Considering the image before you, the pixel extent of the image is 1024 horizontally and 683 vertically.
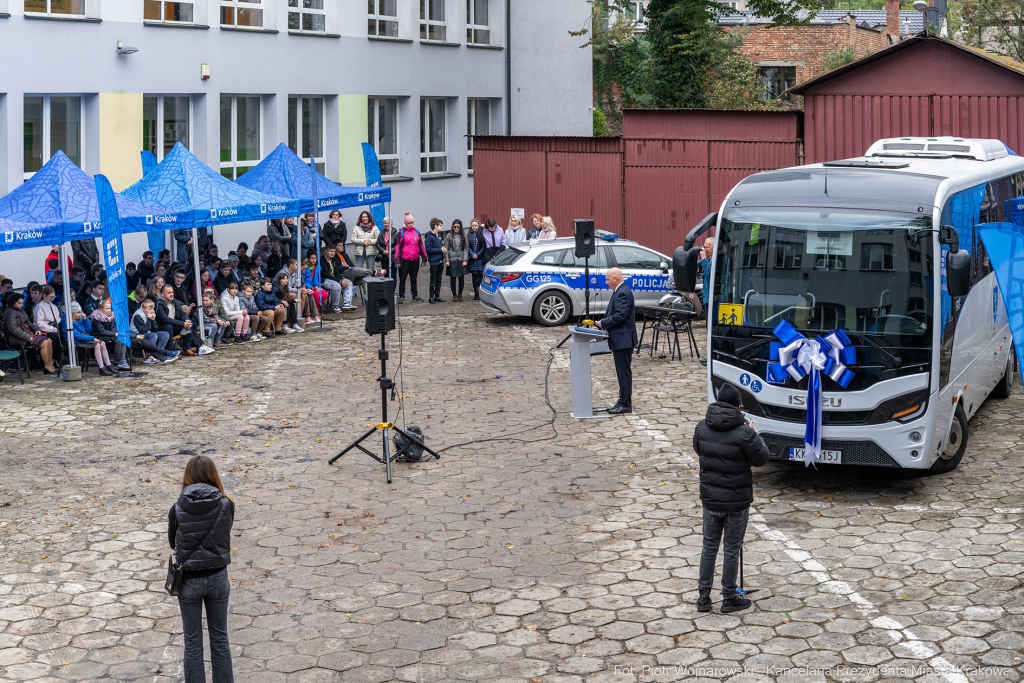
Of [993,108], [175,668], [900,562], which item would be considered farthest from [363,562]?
[993,108]

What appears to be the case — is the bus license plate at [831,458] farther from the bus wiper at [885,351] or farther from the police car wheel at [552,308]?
the police car wheel at [552,308]

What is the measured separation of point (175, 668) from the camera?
26.1 feet

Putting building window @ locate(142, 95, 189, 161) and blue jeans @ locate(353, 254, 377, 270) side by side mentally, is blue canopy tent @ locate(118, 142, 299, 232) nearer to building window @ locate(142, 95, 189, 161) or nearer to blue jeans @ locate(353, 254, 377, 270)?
building window @ locate(142, 95, 189, 161)

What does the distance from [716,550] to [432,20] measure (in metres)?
27.3

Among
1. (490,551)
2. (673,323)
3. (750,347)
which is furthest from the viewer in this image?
(673,323)

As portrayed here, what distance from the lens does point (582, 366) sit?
14.9 m

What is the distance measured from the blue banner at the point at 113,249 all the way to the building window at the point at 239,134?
10.3 meters

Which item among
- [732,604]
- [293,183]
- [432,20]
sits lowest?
[732,604]

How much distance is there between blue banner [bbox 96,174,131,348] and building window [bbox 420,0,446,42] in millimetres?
17655

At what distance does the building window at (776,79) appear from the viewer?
53.9 metres

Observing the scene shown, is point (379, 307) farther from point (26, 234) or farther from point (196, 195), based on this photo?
point (196, 195)

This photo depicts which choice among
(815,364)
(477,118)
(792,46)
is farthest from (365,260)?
(792,46)

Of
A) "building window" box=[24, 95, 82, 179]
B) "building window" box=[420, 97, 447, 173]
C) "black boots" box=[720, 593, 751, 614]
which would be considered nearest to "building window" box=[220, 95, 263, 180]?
"building window" box=[24, 95, 82, 179]

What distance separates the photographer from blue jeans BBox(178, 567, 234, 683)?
7.23 metres
